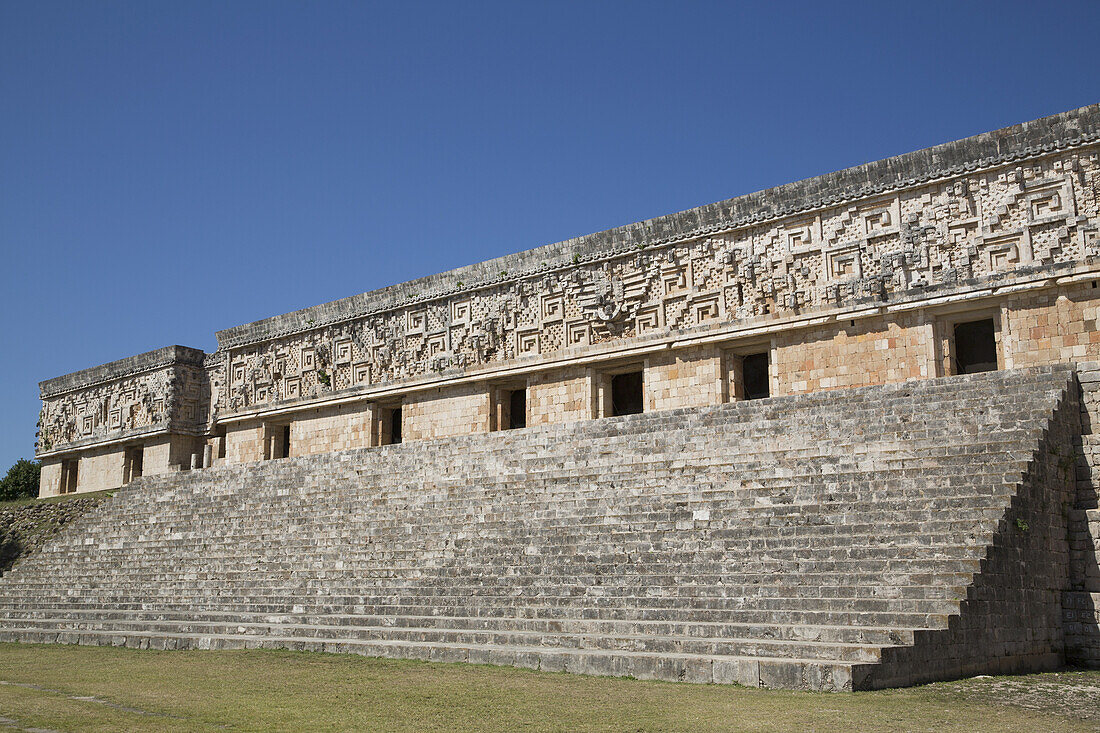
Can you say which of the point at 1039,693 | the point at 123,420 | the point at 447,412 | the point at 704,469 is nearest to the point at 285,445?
the point at 447,412

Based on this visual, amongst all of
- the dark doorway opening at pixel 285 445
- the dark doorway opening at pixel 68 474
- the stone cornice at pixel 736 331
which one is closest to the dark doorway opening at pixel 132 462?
the dark doorway opening at pixel 68 474

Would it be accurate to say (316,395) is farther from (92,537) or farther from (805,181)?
(805,181)

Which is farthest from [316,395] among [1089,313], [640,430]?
[1089,313]

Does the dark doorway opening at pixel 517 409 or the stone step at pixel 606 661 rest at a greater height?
the dark doorway opening at pixel 517 409

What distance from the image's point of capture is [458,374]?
17109mm

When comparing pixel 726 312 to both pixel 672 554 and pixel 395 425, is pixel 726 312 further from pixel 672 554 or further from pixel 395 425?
pixel 395 425

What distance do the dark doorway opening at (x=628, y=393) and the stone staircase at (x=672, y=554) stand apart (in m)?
6.02

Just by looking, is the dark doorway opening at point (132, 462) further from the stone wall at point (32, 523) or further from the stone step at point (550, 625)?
the stone step at point (550, 625)

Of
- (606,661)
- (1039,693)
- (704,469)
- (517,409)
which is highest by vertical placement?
(517,409)

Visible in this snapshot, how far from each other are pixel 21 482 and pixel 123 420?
10.2m

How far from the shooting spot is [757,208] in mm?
14078

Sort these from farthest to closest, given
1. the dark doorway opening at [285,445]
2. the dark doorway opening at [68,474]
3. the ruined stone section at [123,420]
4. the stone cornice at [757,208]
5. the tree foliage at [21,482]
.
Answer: the tree foliage at [21,482] < the dark doorway opening at [68,474] < the ruined stone section at [123,420] < the dark doorway opening at [285,445] < the stone cornice at [757,208]

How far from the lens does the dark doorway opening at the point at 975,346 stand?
1564cm

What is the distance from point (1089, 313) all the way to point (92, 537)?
14.6 metres
